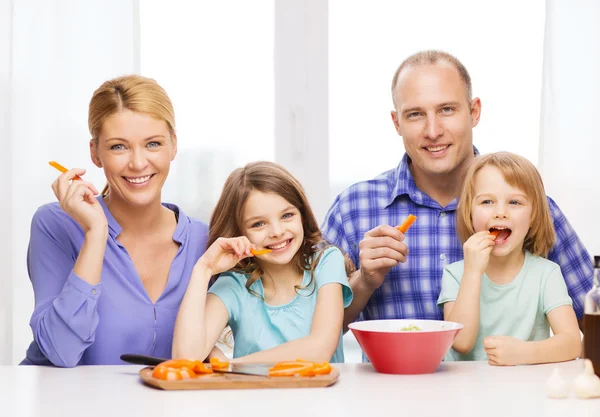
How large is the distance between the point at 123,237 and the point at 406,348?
0.82 metres

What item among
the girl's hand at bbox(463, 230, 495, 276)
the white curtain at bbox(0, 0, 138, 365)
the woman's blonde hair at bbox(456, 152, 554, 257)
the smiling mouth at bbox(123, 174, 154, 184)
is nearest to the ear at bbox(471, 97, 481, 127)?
the woman's blonde hair at bbox(456, 152, 554, 257)

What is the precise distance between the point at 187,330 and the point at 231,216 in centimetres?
34

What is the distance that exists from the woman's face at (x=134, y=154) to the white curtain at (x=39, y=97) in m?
1.14

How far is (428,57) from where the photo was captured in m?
2.17

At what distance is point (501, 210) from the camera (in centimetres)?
179

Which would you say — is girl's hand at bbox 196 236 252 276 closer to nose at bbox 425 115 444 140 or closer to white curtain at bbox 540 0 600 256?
nose at bbox 425 115 444 140

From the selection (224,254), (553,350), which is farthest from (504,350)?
(224,254)

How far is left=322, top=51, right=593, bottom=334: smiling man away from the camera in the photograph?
2035mm

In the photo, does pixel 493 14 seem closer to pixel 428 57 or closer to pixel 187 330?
pixel 428 57

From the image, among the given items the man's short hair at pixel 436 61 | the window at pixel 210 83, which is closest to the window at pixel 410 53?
the window at pixel 210 83

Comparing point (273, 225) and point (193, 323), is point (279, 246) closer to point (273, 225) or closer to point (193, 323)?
point (273, 225)

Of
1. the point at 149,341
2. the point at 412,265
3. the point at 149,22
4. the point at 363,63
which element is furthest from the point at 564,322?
the point at 149,22

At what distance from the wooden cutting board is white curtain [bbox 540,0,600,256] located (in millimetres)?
1937

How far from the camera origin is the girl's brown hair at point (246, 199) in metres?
1.85
